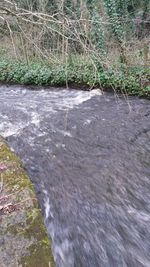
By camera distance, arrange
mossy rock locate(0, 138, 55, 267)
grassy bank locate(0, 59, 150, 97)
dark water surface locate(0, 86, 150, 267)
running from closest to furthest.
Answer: mossy rock locate(0, 138, 55, 267)
dark water surface locate(0, 86, 150, 267)
grassy bank locate(0, 59, 150, 97)

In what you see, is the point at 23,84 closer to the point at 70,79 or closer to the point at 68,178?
the point at 70,79

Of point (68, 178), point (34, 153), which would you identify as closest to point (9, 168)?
point (68, 178)

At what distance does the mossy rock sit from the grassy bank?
452cm

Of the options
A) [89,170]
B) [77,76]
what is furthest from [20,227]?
[77,76]

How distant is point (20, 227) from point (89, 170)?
2.59 meters

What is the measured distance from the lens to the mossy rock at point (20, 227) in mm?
3791

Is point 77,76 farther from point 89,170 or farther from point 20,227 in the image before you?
point 20,227

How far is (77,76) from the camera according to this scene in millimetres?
12023

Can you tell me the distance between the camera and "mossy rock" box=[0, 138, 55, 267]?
12.4 feet

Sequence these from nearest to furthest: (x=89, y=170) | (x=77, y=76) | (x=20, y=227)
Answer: (x=20, y=227) < (x=89, y=170) < (x=77, y=76)

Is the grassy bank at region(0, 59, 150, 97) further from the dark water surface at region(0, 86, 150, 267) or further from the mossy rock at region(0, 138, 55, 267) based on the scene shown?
the mossy rock at region(0, 138, 55, 267)

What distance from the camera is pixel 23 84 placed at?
13.5 m

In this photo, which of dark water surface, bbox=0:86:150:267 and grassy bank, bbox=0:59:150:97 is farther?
grassy bank, bbox=0:59:150:97

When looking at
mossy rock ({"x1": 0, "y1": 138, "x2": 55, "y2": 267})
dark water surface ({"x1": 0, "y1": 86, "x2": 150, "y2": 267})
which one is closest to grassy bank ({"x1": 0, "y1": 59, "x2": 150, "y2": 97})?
dark water surface ({"x1": 0, "y1": 86, "x2": 150, "y2": 267})
